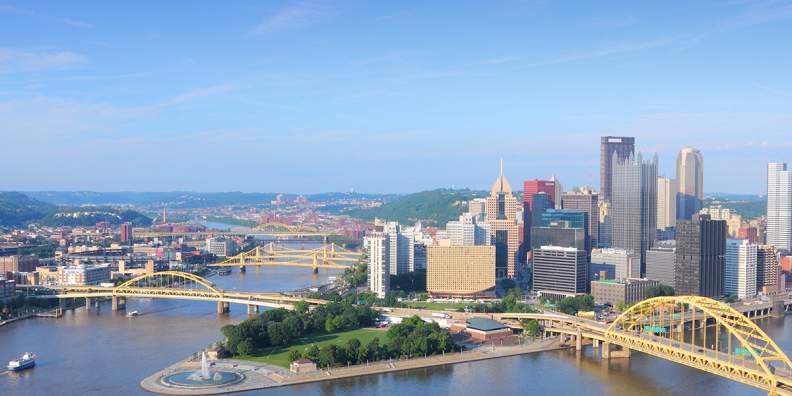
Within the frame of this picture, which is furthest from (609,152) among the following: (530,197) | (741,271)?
(741,271)

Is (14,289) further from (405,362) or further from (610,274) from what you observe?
(610,274)

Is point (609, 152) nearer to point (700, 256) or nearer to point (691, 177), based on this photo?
point (691, 177)

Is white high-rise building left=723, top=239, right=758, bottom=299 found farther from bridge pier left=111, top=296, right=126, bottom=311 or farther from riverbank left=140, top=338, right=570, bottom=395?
bridge pier left=111, top=296, right=126, bottom=311

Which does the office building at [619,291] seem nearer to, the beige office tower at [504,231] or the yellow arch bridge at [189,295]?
the beige office tower at [504,231]

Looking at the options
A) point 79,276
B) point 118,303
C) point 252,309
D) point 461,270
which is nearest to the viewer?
point 252,309

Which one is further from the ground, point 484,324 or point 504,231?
point 504,231
